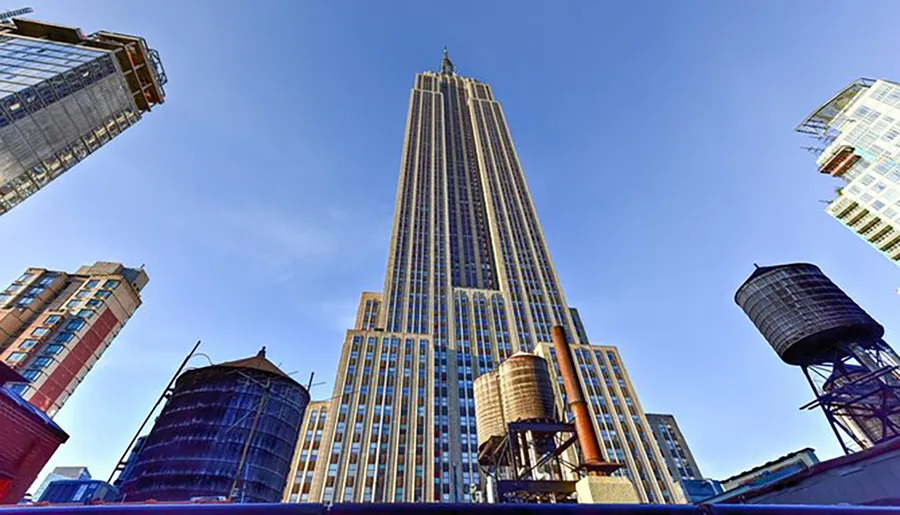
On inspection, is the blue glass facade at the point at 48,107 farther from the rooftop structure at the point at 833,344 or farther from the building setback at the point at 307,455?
the rooftop structure at the point at 833,344

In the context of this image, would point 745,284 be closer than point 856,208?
Yes

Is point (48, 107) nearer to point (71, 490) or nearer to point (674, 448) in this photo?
point (71, 490)

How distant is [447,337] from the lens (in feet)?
271

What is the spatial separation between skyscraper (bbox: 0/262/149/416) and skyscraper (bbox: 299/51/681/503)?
45.4m

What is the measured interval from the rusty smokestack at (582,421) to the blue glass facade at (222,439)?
64.4 feet

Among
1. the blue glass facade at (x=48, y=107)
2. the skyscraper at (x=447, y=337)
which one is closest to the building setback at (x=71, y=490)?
the skyscraper at (x=447, y=337)

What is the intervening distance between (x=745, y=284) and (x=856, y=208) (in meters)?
57.9

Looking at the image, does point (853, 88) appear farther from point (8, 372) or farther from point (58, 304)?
point (58, 304)

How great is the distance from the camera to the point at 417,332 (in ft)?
275

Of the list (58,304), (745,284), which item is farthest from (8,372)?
(58,304)

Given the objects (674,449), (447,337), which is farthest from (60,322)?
(674,449)

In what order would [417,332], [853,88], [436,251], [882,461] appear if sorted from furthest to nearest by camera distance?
[436,251], [417,332], [853,88], [882,461]

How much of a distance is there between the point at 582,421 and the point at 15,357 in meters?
84.6

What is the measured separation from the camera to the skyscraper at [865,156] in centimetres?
6119
